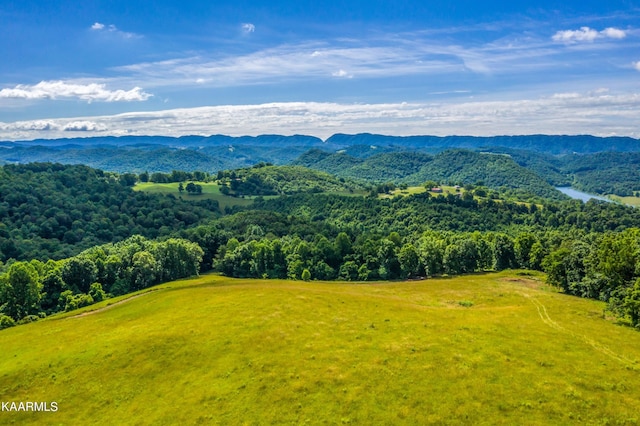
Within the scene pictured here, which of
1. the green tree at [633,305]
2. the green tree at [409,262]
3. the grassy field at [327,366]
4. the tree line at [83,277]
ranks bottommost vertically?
the tree line at [83,277]

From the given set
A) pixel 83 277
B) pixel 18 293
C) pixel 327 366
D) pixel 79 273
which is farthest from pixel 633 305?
pixel 79 273

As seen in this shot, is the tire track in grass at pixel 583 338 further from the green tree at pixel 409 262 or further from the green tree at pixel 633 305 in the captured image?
the green tree at pixel 409 262

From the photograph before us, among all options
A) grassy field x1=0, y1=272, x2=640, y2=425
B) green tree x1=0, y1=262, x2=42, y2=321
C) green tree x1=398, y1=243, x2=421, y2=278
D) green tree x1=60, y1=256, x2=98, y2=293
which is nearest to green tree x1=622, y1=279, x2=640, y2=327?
grassy field x1=0, y1=272, x2=640, y2=425

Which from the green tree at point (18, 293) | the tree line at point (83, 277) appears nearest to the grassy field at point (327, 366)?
the green tree at point (18, 293)

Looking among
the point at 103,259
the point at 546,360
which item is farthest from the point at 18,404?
the point at 103,259

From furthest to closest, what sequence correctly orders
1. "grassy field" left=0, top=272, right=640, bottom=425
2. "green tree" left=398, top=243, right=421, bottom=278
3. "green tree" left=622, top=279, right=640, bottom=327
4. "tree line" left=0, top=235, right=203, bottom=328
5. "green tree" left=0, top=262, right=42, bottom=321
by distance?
1. "green tree" left=398, top=243, right=421, bottom=278
2. "tree line" left=0, top=235, right=203, bottom=328
3. "green tree" left=0, top=262, right=42, bottom=321
4. "green tree" left=622, top=279, right=640, bottom=327
5. "grassy field" left=0, top=272, right=640, bottom=425

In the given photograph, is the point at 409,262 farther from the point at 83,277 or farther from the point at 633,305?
the point at 83,277

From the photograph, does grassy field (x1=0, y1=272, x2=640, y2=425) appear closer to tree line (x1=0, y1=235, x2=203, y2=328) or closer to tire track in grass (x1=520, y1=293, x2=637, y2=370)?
tire track in grass (x1=520, y1=293, x2=637, y2=370)

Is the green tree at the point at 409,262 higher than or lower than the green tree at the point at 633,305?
lower
